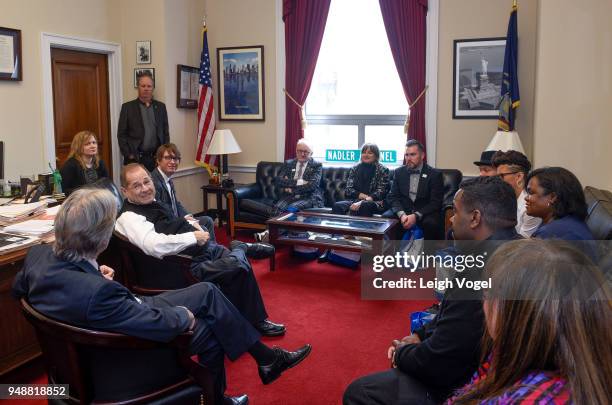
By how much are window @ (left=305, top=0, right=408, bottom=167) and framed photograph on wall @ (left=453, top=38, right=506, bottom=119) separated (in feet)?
2.32

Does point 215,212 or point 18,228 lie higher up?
point 18,228

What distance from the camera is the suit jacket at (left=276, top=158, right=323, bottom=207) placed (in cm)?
605

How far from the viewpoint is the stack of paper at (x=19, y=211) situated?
10.6 ft

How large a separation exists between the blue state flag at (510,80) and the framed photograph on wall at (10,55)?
15.7 ft

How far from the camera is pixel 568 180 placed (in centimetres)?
285

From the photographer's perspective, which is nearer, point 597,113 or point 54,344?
point 54,344

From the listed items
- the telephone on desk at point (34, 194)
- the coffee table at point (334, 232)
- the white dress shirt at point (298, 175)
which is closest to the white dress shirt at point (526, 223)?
the coffee table at point (334, 232)

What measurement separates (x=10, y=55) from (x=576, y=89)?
517cm

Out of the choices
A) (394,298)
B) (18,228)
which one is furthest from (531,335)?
(394,298)

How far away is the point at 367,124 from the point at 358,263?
217 cm

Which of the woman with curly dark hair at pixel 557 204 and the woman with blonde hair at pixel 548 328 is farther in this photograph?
the woman with curly dark hair at pixel 557 204

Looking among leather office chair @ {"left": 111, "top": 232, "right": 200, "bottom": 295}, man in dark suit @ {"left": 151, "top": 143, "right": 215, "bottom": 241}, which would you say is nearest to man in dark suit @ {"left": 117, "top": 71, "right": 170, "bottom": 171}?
man in dark suit @ {"left": 151, "top": 143, "right": 215, "bottom": 241}

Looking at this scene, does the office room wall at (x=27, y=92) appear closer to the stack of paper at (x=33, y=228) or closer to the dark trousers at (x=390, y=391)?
the stack of paper at (x=33, y=228)

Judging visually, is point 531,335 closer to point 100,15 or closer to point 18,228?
point 18,228
